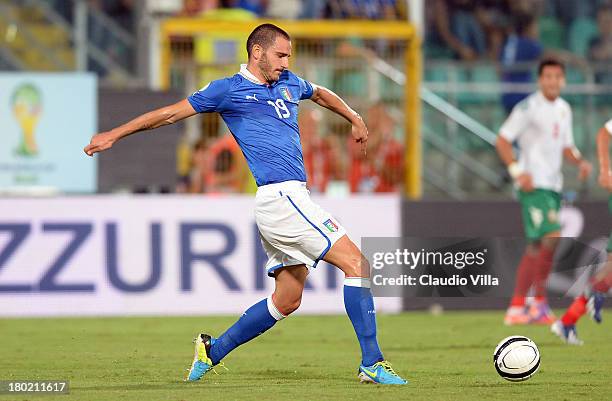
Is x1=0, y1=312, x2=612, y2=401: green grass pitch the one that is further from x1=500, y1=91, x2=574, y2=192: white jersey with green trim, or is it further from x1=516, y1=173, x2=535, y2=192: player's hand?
x1=500, y1=91, x2=574, y2=192: white jersey with green trim

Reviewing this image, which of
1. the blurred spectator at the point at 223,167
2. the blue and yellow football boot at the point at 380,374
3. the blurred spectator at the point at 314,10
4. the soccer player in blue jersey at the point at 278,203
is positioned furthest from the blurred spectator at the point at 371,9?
the blue and yellow football boot at the point at 380,374

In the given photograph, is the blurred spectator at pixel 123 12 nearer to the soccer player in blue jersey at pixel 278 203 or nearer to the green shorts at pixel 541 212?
the green shorts at pixel 541 212

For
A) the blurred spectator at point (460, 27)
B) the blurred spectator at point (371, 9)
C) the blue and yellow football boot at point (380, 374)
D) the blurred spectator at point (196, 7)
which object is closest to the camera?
the blue and yellow football boot at point (380, 374)

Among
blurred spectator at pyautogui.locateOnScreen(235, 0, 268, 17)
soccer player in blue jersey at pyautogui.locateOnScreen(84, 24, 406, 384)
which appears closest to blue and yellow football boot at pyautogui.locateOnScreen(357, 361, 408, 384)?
soccer player in blue jersey at pyautogui.locateOnScreen(84, 24, 406, 384)

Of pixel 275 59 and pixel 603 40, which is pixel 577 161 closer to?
pixel 275 59

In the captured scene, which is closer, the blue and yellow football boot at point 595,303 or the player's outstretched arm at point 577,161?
the blue and yellow football boot at point 595,303

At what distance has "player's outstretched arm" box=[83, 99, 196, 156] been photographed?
8391 mm

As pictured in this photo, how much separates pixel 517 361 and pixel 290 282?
154 centimetres

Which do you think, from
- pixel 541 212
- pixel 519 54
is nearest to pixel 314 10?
pixel 519 54

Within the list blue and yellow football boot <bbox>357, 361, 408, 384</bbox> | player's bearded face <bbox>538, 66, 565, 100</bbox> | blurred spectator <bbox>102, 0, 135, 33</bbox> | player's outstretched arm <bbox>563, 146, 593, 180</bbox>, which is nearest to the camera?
blue and yellow football boot <bbox>357, 361, 408, 384</bbox>

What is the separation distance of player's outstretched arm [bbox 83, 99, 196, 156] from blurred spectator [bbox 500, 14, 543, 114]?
11.7 meters

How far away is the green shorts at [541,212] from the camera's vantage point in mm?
14344

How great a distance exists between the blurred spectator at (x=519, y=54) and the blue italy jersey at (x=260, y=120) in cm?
1121

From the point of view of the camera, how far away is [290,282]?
906 cm
